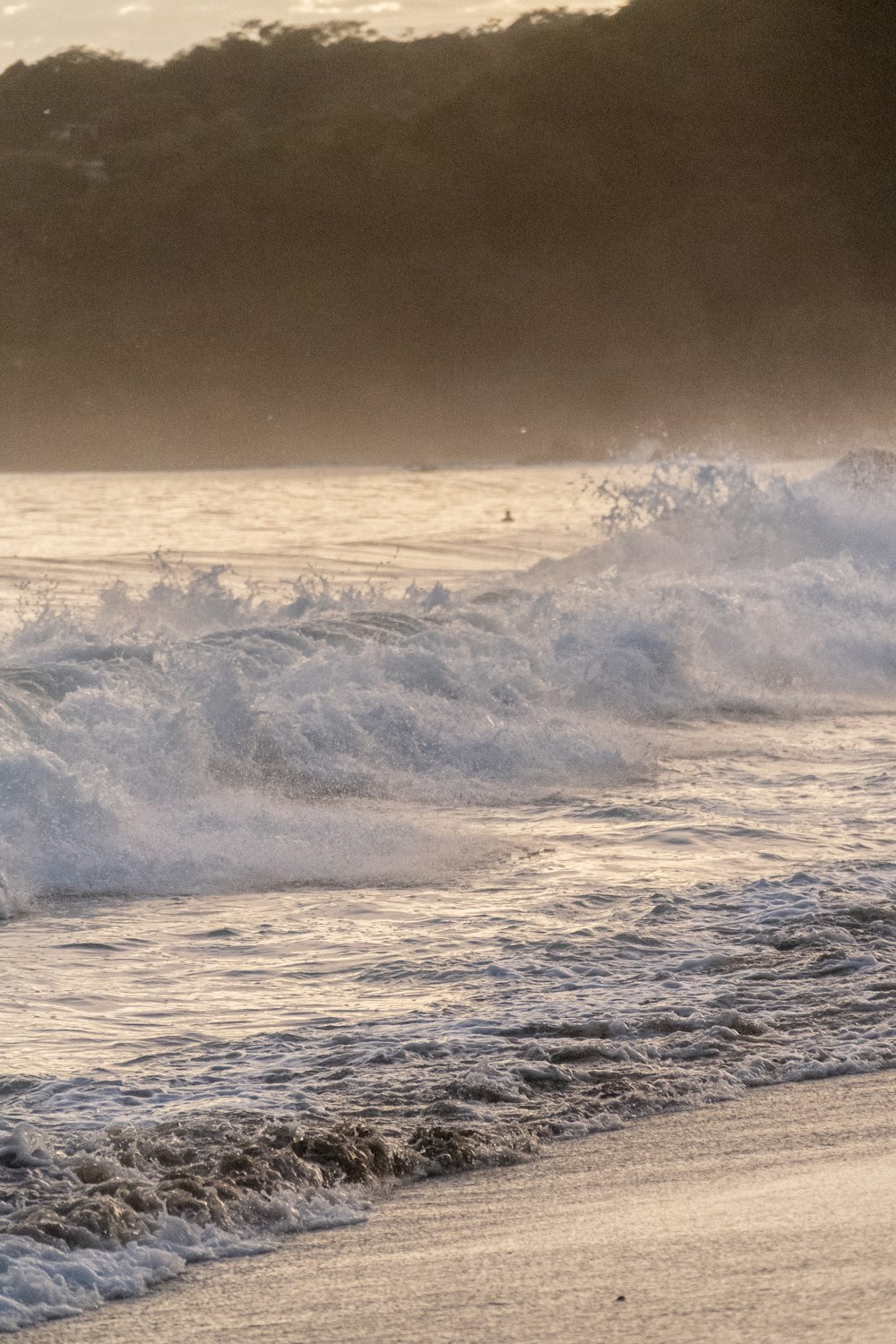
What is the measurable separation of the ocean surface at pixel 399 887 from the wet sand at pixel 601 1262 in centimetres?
16

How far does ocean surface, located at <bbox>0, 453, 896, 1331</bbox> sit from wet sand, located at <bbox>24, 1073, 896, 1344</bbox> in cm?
16

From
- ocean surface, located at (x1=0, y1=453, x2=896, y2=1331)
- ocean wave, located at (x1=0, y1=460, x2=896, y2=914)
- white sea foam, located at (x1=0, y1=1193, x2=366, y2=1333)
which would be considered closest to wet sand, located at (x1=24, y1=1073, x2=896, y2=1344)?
white sea foam, located at (x1=0, y1=1193, x2=366, y2=1333)

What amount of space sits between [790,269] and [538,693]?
169914mm

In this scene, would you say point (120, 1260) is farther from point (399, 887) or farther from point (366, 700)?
point (366, 700)

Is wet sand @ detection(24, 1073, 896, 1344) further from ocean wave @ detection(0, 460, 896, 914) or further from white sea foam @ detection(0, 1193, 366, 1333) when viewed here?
ocean wave @ detection(0, 460, 896, 914)

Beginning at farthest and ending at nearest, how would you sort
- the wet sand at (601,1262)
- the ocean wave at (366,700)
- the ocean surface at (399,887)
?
the ocean wave at (366,700), the ocean surface at (399,887), the wet sand at (601,1262)

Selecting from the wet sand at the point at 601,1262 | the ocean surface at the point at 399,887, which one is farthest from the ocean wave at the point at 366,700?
the wet sand at the point at 601,1262

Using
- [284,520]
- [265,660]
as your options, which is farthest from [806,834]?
[284,520]

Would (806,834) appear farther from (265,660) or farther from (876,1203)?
(265,660)

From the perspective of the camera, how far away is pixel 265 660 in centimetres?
1144

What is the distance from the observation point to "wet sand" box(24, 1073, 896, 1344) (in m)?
3.24

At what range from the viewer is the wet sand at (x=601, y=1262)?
3236 millimetres

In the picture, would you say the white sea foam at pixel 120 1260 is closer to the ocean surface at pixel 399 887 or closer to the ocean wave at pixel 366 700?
the ocean surface at pixel 399 887

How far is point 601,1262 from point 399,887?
3451mm
